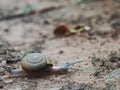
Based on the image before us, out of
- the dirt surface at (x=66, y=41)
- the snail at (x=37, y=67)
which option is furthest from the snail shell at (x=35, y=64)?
the dirt surface at (x=66, y=41)

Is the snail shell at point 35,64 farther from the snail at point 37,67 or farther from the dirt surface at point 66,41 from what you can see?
the dirt surface at point 66,41

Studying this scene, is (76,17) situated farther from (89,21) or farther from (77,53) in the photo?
(77,53)

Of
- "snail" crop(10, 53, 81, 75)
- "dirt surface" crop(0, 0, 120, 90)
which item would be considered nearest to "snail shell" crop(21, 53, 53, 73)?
"snail" crop(10, 53, 81, 75)

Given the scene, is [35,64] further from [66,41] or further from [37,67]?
[66,41]

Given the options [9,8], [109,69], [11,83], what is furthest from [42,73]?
[9,8]

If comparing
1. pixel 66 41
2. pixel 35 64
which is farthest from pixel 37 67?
pixel 66 41
